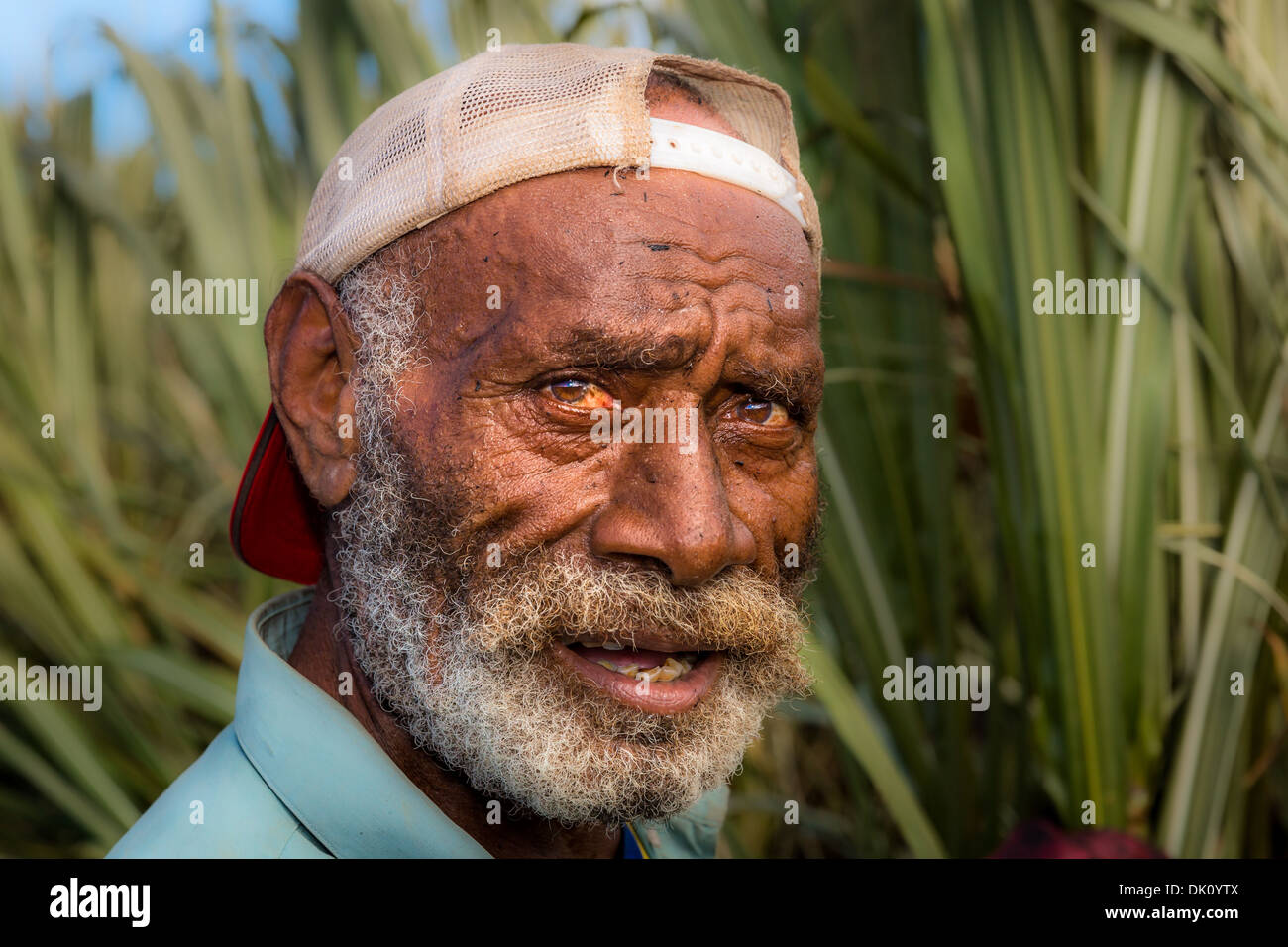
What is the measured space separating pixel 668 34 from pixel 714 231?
1.08 metres

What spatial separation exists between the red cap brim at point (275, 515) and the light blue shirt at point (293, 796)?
30cm

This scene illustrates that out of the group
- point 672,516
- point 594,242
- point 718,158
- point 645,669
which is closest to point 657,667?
point 645,669

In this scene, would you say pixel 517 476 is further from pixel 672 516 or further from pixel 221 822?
pixel 221 822

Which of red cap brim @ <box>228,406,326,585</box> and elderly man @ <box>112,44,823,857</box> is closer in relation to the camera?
elderly man @ <box>112,44,823,857</box>

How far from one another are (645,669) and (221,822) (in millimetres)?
489

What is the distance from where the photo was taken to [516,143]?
4.10ft

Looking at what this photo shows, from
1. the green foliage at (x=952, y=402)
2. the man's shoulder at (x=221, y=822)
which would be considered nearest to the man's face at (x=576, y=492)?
the man's shoulder at (x=221, y=822)

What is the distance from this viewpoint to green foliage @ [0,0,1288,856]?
1.85 meters

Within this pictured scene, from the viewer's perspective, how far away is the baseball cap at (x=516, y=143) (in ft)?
4.10

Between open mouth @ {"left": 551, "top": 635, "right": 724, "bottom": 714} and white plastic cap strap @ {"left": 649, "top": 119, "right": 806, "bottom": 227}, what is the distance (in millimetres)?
557

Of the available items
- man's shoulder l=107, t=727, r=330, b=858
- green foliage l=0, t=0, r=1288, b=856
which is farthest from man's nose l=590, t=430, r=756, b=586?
green foliage l=0, t=0, r=1288, b=856

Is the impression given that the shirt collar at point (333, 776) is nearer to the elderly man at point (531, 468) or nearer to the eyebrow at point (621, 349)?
the elderly man at point (531, 468)

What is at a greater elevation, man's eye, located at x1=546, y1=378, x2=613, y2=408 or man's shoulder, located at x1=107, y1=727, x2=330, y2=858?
man's eye, located at x1=546, y1=378, x2=613, y2=408

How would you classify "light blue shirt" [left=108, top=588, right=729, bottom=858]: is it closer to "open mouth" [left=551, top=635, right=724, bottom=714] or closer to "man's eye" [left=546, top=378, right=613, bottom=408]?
"open mouth" [left=551, top=635, right=724, bottom=714]
